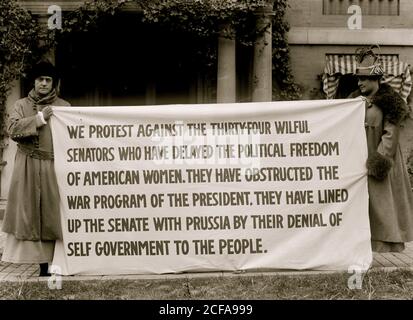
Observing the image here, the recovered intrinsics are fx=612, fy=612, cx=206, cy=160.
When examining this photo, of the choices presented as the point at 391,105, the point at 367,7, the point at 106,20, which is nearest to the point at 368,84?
the point at 391,105

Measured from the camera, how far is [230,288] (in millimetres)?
5035

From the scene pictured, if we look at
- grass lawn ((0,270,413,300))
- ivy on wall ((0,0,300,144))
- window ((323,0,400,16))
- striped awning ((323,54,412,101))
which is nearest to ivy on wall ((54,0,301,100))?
ivy on wall ((0,0,300,144))

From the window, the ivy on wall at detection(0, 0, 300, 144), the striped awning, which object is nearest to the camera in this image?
the ivy on wall at detection(0, 0, 300, 144)

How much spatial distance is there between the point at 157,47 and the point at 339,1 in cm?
371

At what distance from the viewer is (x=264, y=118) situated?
527 cm

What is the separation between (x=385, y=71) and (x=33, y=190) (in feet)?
27.6

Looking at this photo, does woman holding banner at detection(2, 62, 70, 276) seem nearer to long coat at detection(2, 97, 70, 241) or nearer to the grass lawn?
long coat at detection(2, 97, 70, 241)

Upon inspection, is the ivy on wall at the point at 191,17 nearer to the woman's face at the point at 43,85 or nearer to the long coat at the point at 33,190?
the woman's face at the point at 43,85

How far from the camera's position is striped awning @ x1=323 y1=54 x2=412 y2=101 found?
39.0 ft

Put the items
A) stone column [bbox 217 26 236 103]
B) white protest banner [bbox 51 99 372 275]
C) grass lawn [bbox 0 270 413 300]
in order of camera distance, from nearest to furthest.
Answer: grass lawn [bbox 0 270 413 300] → white protest banner [bbox 51 99 372 275] → stone column [bbox 217 26 236 103]

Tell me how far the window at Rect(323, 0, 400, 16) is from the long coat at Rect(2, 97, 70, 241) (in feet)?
26.6

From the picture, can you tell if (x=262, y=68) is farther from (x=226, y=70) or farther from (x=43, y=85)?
(x=43, y=85)

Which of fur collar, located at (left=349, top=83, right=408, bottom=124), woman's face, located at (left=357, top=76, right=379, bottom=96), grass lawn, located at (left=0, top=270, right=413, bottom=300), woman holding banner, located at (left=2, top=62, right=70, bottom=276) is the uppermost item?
woman's face, located at (left=357, top=76, right=379, bottom=96)
